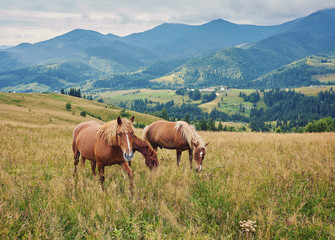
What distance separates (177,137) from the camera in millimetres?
10336

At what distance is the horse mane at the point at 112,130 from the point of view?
618 cm

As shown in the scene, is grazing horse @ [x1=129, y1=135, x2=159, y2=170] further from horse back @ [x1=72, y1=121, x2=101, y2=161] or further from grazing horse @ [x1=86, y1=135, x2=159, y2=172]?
horse back @ [x1=72, y1=121, x2=101, y2=161]

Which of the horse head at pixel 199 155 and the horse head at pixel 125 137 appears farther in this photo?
the horse head at pixel 199 155

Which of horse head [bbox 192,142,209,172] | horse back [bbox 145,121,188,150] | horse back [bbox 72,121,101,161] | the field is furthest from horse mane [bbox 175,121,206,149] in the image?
horse back [bbox 72,121,101,161]

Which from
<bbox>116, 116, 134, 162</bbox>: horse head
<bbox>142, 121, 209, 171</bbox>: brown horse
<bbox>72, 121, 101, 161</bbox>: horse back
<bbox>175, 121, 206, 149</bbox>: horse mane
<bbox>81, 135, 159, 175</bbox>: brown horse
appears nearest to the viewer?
<bbox>116, 116, 134, 162</bbox>: horse head

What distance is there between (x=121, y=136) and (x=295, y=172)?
21.0 ft

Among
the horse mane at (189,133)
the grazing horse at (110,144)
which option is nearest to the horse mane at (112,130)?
the grazing horse at (110,144)

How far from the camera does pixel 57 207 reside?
5.30 m

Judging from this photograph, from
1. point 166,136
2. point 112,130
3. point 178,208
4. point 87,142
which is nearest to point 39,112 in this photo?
point 166,136

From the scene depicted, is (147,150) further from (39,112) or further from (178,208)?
(39,112)

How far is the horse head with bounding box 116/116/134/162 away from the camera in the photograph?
5.61 meters

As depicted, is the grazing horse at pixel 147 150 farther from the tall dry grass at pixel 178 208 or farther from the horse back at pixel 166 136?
the horse back at pixel 166 136

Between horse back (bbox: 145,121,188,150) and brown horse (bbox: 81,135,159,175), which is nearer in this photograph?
brown horse (bbox: 81,135,159,175)

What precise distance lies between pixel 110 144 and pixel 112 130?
45 centimetres
